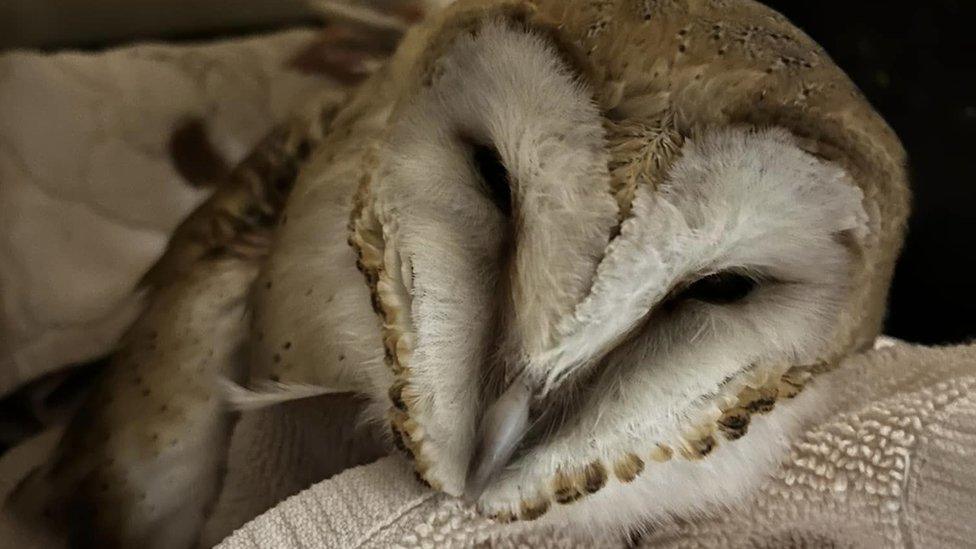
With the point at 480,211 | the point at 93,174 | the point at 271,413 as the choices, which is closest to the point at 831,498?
the point at 480,211

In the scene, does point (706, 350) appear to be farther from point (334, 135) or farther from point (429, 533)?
point (334, 135)

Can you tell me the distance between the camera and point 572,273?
51 cm

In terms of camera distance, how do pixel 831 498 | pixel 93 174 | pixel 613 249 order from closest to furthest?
1. pixel 613 249
2. pixel 831 498
3. pixel 93 174

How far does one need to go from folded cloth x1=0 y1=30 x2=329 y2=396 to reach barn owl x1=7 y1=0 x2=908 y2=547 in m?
0.49

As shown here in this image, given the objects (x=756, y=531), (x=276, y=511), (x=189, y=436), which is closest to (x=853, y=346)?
(x=756, y=531)

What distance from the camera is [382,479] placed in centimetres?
63

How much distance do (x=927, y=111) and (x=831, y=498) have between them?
0.62 metres

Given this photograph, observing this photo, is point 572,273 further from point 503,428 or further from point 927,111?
point 927,111

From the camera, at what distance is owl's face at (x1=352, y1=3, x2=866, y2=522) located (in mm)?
507

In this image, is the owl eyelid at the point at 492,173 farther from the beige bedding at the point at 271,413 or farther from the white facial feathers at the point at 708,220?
the beige bedding at the point at 271,413

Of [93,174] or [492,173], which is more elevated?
[492,173]

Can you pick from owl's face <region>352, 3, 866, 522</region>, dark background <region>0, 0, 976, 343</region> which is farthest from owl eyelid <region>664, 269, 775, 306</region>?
dark background <region>0, 0, 976, 343</region>

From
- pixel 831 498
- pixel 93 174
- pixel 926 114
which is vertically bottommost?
pixel 93 174

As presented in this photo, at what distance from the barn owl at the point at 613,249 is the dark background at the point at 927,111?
1.57ft
